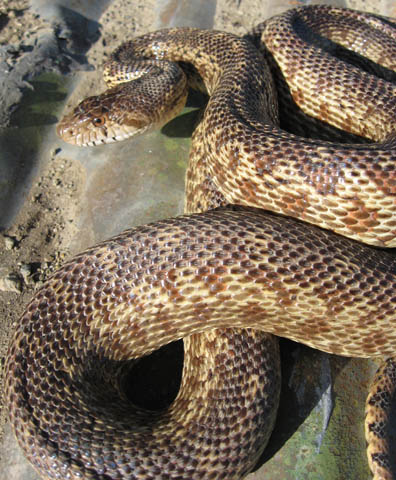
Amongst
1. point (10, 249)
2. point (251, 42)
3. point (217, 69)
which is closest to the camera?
point (10, 249)

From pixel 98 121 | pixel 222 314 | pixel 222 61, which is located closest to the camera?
pixel 222 314

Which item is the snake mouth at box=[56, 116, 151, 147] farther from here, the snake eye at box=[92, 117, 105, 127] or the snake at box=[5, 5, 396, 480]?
the snake at box=[5, 5, 396, 480]

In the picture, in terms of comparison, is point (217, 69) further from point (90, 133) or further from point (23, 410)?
point (23, 410)

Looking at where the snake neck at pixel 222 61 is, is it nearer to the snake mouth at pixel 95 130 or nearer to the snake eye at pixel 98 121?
the snake mouth at pixel 95 130

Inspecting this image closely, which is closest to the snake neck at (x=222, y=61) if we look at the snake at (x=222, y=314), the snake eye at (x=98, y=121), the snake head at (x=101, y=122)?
the snake at (x=222, y=314)

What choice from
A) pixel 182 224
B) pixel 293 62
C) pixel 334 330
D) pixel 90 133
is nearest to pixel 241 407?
pixel 334 330

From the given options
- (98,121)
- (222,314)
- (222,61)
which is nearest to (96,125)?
(98,121)

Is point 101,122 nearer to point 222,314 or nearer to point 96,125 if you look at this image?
point 96,125

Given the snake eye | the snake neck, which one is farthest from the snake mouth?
the snake neck
